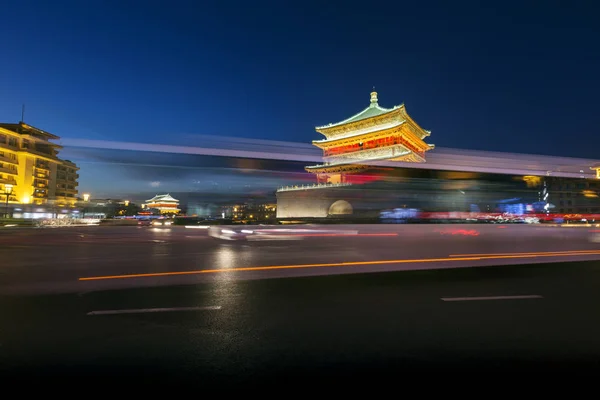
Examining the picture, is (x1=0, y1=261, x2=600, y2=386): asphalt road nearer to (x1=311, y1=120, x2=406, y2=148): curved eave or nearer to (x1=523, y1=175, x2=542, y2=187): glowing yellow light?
(x1=523, y1=175, x2=542, y2=187): glowing yellow light

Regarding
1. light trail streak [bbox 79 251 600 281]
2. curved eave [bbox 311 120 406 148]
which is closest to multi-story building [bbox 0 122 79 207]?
curved eave [bbox 311 120 406 148]

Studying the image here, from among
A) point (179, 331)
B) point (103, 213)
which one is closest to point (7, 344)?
point (179, 331)

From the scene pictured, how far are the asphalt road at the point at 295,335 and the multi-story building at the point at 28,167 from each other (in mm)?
47743

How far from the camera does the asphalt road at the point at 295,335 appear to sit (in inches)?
Result: 94.7

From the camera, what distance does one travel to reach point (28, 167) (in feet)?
162

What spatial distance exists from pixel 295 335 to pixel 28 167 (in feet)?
202

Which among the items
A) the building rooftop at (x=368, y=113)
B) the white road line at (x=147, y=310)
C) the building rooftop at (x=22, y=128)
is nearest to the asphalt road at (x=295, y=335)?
the white road line at (x=147, y=310)

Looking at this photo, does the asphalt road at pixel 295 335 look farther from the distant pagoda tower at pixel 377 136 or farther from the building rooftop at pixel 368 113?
the building rooftop at pixel 368 113

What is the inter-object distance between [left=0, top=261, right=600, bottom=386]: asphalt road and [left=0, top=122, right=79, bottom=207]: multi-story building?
157ft

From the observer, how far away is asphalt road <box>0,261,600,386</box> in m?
2.41

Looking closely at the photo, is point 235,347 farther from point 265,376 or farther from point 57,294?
point 57,294

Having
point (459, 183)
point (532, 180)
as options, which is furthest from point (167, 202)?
point (532, 180)

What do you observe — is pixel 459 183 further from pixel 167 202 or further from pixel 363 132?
pixel 363 132

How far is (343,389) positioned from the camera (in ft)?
7.28
